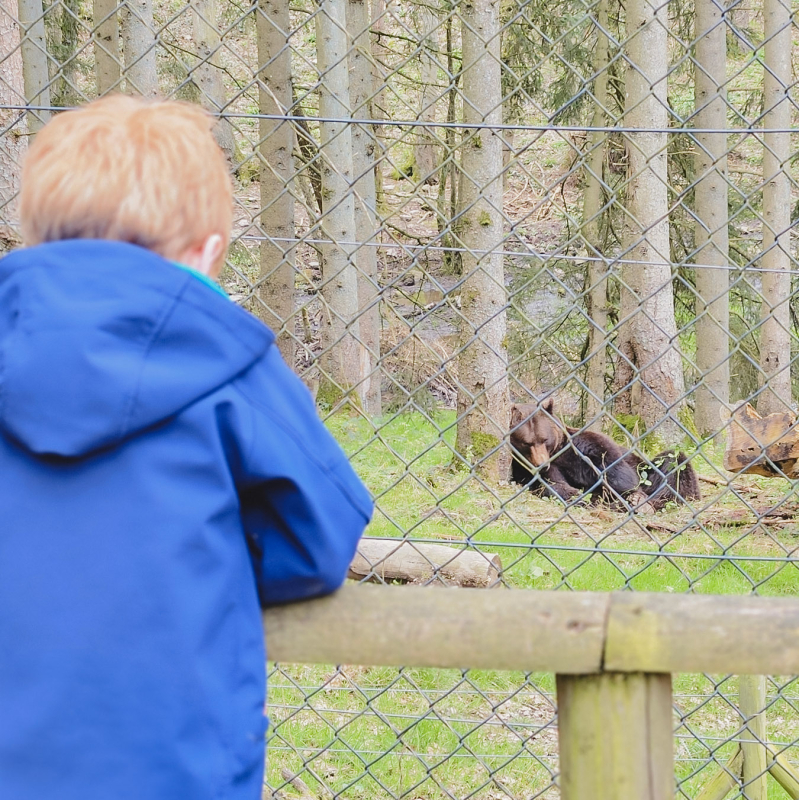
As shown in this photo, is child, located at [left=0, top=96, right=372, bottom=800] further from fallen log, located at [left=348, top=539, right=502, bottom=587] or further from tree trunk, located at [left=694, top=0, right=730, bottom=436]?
tree trunk, located at [left=694, top=0, right=730, bottom=436]

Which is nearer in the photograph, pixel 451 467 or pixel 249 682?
pixel 249 682

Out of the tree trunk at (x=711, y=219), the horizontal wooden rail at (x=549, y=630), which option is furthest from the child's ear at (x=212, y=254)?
the tree trunk at (x=711, y=219)

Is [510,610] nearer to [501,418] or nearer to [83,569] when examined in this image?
[83,569]

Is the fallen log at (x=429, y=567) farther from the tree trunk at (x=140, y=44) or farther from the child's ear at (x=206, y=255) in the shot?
the tree trunk at (x=140, y=44)

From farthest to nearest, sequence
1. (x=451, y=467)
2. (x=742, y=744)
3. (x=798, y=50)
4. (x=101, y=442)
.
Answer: (x=798, y=50) < (x=451, y=467) < (x=742, y=744) < (x=101, y=442)

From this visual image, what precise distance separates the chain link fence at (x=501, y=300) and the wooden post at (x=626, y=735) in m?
0.98

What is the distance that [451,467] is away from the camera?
7.69 m

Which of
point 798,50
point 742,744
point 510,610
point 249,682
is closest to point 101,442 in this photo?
point 249,682

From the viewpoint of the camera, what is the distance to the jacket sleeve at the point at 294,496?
1326mm

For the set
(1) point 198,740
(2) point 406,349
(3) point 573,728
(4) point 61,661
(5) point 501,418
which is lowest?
(2) point 406,349

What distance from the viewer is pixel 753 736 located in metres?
3.11

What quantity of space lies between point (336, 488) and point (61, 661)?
43 centimetres

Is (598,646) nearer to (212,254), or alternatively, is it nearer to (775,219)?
(212,254)

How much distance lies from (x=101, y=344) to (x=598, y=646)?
82 centimetres
